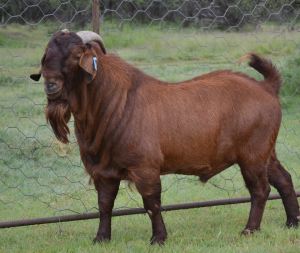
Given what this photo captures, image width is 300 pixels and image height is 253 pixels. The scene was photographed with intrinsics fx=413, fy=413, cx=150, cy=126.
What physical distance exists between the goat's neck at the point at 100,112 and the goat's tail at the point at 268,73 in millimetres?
1590

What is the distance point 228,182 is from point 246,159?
1869 mm

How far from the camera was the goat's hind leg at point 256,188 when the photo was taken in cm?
417

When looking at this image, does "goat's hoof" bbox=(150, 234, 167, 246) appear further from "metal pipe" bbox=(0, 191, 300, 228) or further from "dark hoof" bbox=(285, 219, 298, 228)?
"dark hoof" bbox=(285, 219, 298, 228)

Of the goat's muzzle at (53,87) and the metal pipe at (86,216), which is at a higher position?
the goat's muzzle at (53,87)

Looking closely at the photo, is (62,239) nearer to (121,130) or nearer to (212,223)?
(121,130)

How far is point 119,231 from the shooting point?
4.38 m

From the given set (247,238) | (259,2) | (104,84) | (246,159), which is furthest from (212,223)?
(259,2)

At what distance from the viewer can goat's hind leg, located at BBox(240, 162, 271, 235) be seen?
417cm

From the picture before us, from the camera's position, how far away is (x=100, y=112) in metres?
3.71

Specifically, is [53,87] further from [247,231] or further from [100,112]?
[247,231]

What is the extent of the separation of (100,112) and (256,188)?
1.79m

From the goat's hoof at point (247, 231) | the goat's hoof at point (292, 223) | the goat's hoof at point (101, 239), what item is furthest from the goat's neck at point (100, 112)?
the goat's hoof at point (292, 223)

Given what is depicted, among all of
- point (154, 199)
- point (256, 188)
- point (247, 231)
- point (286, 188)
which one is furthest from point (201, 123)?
point (286, 188)

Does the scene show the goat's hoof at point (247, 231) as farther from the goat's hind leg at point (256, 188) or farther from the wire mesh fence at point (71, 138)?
the wire mesh fence at point (71, 138)
